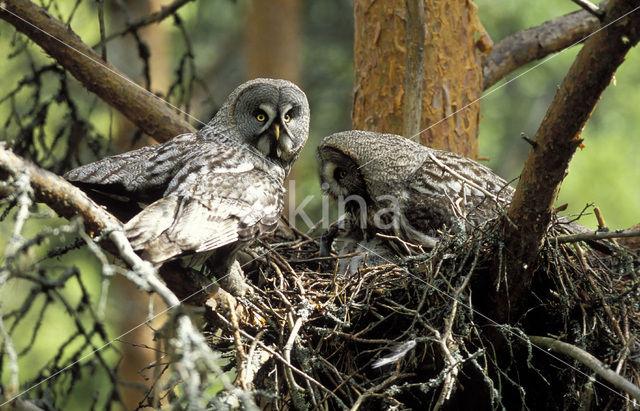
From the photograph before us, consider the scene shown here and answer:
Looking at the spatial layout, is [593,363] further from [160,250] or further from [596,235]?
[160,250]

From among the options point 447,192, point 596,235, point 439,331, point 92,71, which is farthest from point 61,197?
point 447,192

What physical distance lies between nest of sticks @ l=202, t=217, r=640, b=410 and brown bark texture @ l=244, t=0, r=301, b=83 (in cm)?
530

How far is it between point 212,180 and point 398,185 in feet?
5.04

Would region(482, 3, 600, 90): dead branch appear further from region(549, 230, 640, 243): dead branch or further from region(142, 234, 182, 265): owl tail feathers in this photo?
region(142, 234, 182, 265): owl tail feathers

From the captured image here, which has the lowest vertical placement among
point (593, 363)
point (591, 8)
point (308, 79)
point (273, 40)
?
point (593, 363)

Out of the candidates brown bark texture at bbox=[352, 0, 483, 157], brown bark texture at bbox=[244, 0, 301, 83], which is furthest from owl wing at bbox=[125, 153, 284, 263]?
brown bark texture at bbox=[244, 0, 301, 83]

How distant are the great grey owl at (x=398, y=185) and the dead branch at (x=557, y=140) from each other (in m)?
0.89

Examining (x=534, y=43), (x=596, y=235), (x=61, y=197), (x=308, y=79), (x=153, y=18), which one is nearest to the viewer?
(x=61, y=197)

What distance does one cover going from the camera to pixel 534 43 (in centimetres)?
573

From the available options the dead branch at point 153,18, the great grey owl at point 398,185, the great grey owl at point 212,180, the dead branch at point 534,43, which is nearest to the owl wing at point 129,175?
the great grey owl at point 212,180

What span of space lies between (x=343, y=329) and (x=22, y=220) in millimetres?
2144

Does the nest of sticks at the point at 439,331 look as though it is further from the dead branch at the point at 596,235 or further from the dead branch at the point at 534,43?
the dead branch at the point at 534,43

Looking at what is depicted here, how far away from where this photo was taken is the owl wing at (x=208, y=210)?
3125 millimetres

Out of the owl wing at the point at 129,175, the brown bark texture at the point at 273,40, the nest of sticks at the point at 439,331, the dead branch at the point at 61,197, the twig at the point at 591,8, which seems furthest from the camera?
the brown bark texture at the point at 273,40
